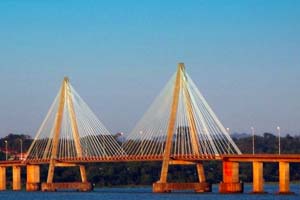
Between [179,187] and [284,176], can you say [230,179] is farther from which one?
[179,187]

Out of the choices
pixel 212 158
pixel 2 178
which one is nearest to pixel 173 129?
pixel 212 158

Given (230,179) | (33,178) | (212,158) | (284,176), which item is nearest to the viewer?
(284,176)

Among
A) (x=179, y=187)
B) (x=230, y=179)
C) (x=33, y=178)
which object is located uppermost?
(x=230, y=179)

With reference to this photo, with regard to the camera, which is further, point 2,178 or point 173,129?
point 2,178

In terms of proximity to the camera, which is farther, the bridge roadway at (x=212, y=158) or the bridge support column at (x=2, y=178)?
the bridge support column at (x=2, y=178)

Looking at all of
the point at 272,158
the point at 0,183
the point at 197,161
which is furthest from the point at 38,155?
the point at 272,158

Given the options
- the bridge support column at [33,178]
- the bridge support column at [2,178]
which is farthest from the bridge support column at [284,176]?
the bridge support column at [2,178]

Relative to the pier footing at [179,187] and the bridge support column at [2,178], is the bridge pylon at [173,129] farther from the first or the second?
the bridge support column at [2,178]

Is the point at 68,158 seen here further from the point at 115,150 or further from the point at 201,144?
the point at 201,144

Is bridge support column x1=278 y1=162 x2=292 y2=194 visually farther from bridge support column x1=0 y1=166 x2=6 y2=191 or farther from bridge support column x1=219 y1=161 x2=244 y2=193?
bridge support column x1=0 y1=166 x2=6 y2=191

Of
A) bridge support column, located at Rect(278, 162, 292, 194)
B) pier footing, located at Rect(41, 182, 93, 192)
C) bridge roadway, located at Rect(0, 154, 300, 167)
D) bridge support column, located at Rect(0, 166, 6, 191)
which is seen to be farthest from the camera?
bridge support column, located at Rect(0, 166, 6, 191)

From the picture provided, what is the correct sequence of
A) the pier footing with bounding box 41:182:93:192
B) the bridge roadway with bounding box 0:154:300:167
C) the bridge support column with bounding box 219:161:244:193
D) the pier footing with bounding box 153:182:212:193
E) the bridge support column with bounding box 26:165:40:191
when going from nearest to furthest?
the bridge roadway with bounding box 0:154:300:167, the bridge support column with bounding box 219:161:244:193, the pier footing with bounding box 153:182:212:193, the pier footing with bounding box 41:182:93:192, the bridge support column with bounding box 26:165:40:191

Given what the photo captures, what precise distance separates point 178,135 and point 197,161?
414 cm

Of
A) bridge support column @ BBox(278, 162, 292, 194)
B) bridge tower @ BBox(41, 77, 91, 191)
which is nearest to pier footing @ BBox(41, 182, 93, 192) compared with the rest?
bridge tower @ BBox(41, 77, 91, 191)
